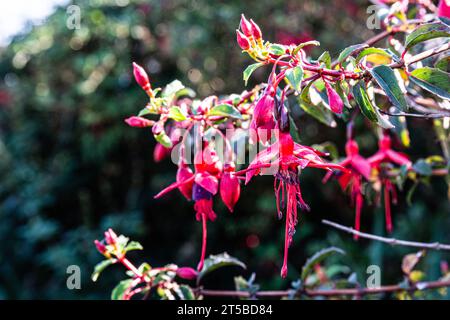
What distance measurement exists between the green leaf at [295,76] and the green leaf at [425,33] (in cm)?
13

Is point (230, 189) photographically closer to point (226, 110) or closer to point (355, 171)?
point (226, 110)

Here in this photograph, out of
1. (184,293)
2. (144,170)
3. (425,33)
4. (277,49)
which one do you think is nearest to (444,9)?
(425,33)

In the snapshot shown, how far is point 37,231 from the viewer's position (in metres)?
2.01

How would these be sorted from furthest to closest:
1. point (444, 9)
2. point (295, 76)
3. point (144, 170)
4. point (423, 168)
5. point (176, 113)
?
point (144, 170) < point (423, 168) < point (444, 9) < point (176, 113) < point (295, 76)

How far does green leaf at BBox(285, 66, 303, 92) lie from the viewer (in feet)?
1.50

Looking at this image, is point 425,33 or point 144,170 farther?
point 144,170

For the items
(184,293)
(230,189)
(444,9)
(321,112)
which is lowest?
(184,293)

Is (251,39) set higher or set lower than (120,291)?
higher

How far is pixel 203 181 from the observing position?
579 millimetres

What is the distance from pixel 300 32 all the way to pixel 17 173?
136 centimetres

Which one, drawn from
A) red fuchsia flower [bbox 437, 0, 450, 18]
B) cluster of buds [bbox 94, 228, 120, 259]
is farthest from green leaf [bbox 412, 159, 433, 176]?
cluster of buds [bbox 94, 228, 120, 259]

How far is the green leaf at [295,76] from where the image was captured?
0.46m

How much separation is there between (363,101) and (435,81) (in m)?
0.08

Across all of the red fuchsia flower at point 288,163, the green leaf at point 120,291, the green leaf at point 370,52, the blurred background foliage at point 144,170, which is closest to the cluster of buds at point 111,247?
the green leaf at point 120,291
